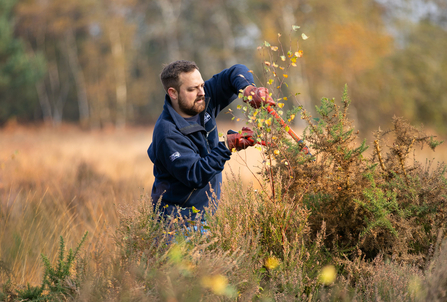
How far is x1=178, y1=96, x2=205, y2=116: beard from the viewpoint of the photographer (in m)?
3.09

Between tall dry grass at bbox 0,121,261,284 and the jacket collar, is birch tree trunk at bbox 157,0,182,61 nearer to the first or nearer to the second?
tall dry grass at bbox 0,121,261,284

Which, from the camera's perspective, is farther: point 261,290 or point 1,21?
point 1,21

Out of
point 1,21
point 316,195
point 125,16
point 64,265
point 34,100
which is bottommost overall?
point 64,265

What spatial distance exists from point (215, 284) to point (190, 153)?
3.54 ft

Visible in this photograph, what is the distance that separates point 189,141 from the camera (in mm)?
2949

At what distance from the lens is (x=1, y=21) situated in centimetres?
2075

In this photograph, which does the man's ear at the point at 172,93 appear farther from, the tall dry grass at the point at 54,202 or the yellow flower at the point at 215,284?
the yellow flower at the point at 215,284

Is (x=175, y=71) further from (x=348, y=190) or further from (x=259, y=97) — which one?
(x=348, y=190)

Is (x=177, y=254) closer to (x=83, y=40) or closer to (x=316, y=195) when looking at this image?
(x=316, y=195)

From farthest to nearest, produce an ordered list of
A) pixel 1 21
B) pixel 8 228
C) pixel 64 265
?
pixel 1 21 → pixel 8 228 → pixel 64 265

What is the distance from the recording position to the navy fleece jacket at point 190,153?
9.00ft

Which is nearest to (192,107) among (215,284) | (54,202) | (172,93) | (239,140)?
(172,93)

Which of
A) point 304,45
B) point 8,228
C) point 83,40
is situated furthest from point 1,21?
point 8,228

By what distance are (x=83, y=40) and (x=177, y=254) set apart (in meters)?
28.3
